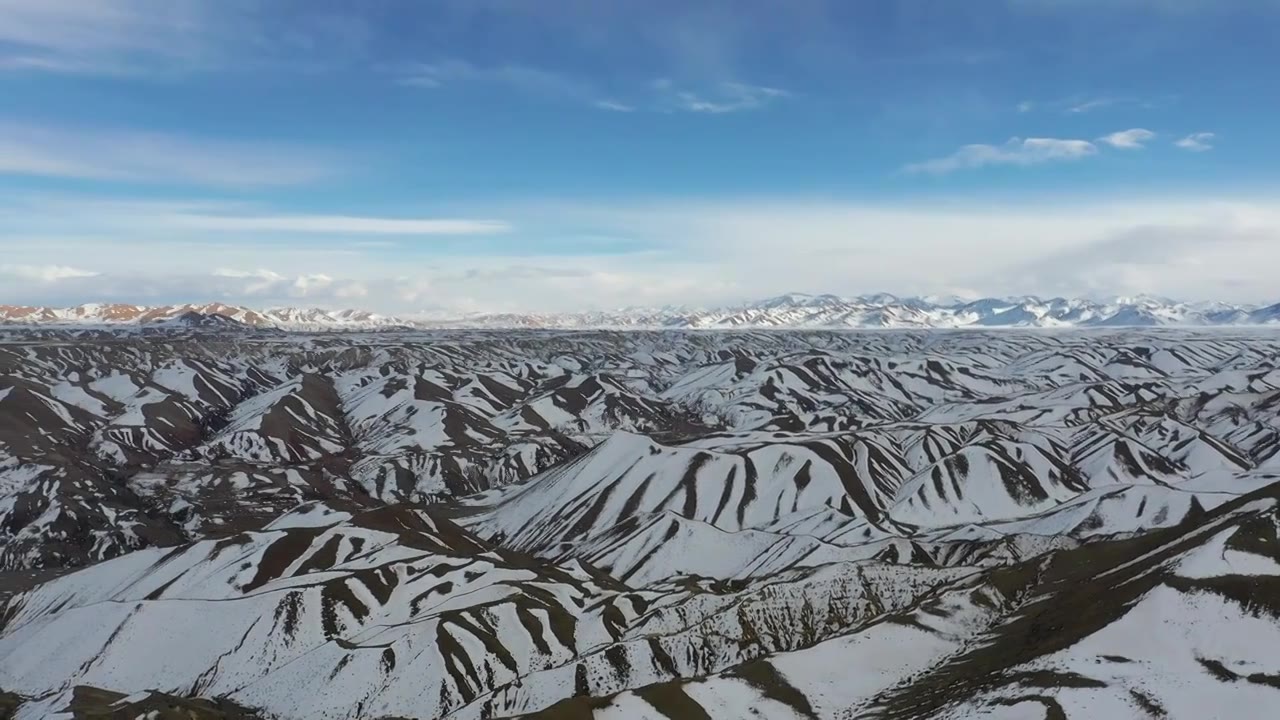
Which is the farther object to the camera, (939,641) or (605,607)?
(605,607)

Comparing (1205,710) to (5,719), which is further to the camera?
(5,719)

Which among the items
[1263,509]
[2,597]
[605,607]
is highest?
[1263,509]

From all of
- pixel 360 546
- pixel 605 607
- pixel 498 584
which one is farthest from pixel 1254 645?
pixel 360 546

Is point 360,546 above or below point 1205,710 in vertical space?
below

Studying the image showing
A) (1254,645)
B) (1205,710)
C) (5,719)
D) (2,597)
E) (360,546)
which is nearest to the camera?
(1205,710)

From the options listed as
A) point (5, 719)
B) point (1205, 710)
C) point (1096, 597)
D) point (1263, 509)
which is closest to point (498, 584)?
point (5, 719)

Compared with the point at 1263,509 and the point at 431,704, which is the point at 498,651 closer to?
the point at 431,704

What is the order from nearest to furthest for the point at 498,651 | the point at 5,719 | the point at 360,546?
1. the point at 5,719
2. the point at 498,651
3. the point at 360,546

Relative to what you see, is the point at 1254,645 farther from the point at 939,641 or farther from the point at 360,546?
the point at 360,546

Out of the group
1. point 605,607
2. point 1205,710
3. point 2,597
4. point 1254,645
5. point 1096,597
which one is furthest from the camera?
point 2,597

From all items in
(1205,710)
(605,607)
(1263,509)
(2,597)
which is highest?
(1263,509)
